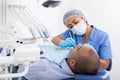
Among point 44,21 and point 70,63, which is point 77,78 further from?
point 44,21

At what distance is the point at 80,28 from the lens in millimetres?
1665

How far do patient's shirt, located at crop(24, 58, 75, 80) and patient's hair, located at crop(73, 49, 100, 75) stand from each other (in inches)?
2.5

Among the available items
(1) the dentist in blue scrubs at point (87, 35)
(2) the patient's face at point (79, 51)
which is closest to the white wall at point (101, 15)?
(1) the dentist in blue scrubs at point (87, 35)

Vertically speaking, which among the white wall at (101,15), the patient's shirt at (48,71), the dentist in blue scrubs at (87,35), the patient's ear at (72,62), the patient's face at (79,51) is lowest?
the patient's shirt at (48,71)

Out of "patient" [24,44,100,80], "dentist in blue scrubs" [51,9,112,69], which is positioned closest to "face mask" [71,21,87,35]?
"dentist in blue scrubs" [51,9,112,69]

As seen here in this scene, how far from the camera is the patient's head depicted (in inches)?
41.6

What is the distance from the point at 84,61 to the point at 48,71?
0.20 m

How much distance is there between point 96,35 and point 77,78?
0.76 m

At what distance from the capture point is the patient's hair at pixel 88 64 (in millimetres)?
1055

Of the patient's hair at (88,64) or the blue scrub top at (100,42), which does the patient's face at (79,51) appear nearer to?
the patient's hair at (88,64)

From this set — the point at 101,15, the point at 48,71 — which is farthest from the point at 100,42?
the point at 101,15

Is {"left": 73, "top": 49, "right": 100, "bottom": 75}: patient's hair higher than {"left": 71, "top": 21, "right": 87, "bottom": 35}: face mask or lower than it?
lower

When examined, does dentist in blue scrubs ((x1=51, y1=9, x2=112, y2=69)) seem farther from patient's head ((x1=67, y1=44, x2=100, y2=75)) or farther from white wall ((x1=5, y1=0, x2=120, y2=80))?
white wall ((x1=5, y1=0, x2=120, y2=80))

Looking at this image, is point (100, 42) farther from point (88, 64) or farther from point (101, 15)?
point (101, 15)
